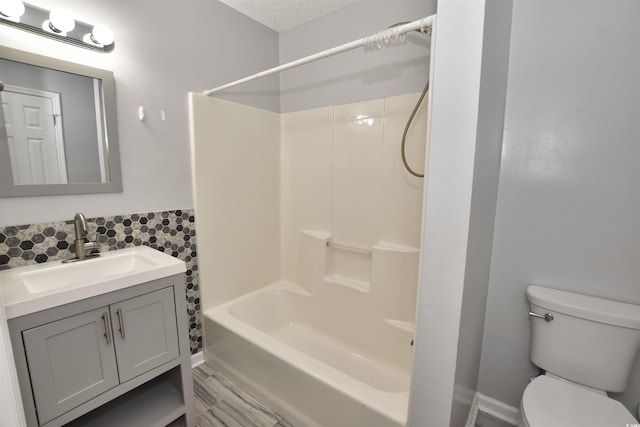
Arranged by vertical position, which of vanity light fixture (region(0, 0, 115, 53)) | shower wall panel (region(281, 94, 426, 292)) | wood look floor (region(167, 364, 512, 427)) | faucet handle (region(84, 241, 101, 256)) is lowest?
wood look floor (region(167, 364, 512, 427))

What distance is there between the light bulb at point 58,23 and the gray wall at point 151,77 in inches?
2.4

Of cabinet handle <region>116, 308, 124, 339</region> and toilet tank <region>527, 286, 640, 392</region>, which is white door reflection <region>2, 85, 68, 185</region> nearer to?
cabinet handle <region>116, 308, 124, 339</region>

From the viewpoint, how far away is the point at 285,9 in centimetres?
199

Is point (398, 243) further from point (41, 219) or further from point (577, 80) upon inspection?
point (41, 219)

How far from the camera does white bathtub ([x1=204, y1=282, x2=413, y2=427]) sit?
127 centimetres

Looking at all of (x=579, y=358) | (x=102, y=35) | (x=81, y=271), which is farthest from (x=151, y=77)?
(x=579, y=358)

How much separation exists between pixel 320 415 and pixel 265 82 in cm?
230

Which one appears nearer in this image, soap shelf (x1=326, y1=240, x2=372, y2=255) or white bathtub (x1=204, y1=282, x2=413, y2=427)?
white bathtub (x1=204, y1=282, x2=413, y2=427)

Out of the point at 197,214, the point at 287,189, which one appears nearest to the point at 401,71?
the point at 287,189

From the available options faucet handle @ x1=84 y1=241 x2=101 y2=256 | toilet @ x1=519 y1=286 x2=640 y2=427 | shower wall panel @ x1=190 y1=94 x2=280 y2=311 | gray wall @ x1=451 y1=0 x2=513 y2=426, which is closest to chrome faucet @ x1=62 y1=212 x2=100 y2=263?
faucet handle @ x1=84 y1=241 x2=101 y2=256

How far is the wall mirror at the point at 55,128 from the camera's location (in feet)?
4.05

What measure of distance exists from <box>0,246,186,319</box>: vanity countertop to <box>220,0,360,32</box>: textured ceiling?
1.78 m

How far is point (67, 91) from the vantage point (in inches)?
54.3

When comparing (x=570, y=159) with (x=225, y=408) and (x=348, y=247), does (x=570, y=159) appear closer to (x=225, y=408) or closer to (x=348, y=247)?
(x=348, y=247)
